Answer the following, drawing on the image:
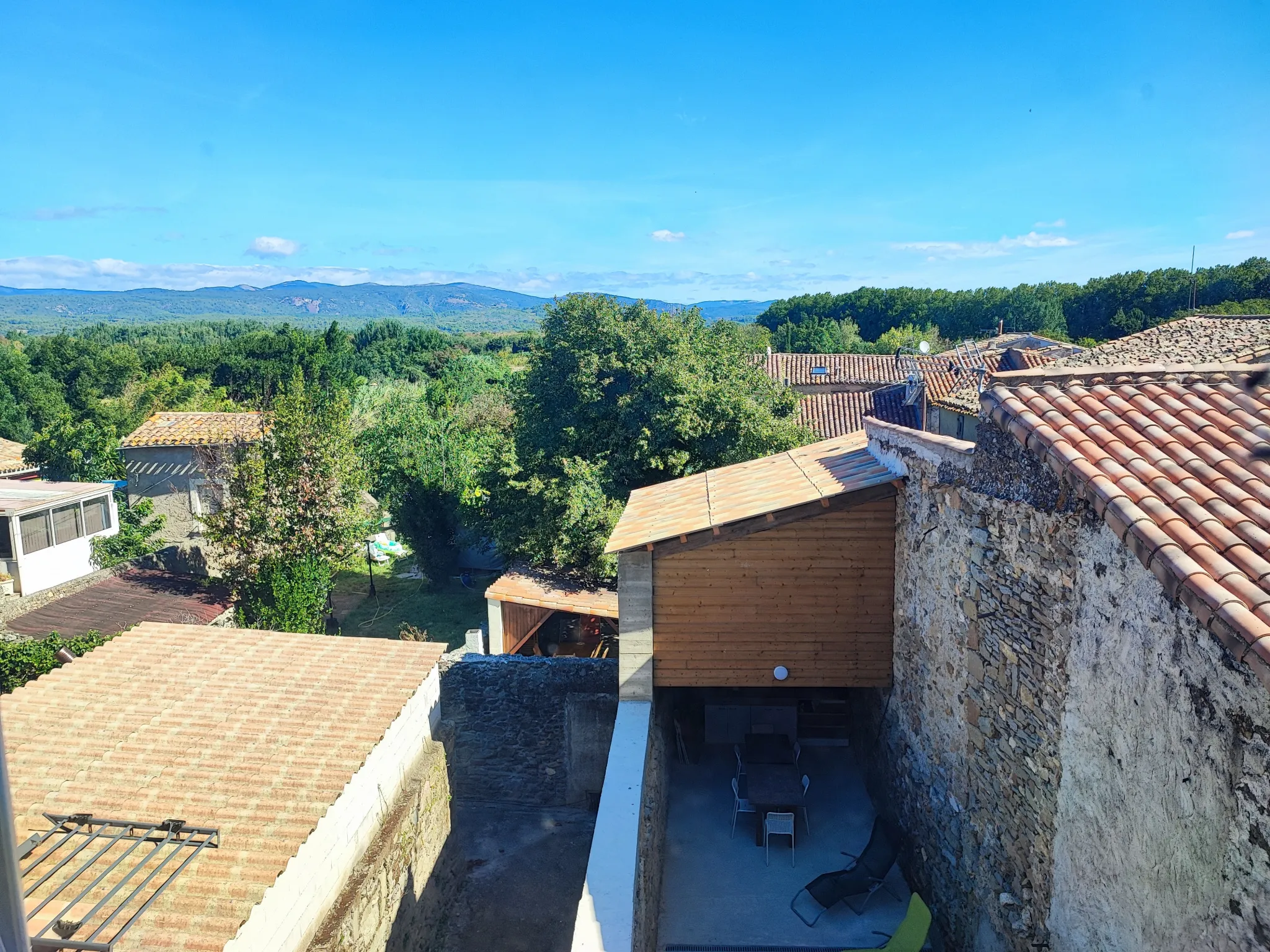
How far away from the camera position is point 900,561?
28.6 feet

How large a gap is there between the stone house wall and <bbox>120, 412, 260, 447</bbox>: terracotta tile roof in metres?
18.7

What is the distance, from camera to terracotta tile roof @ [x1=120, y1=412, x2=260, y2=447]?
22.4 meters

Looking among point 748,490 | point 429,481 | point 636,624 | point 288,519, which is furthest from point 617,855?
point 429,481

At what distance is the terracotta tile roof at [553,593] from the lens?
14352mm

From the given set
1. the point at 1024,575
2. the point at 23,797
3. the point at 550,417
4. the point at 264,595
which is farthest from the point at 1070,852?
the point at 264,595

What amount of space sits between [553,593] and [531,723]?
322 centimetres

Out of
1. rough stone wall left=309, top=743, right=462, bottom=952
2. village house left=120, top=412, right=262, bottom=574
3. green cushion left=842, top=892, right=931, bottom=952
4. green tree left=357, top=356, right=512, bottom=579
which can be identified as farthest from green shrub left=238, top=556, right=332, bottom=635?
green cushion left=842, top=892, right=931, bottom=952

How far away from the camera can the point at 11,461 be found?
28562mm

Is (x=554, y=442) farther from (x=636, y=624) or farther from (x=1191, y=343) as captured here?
(x=1191, y=343)

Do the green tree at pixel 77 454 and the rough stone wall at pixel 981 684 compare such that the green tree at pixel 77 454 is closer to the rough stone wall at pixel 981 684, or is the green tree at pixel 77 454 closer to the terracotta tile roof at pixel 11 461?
the terracotta tile roof at pixel 11 461

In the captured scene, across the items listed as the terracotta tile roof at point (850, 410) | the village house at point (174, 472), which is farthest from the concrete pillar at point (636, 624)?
the terracotta tile roof at point (850, 410)

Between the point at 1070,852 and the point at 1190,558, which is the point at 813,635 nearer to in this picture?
the point at 1070,852

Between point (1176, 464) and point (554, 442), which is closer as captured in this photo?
point (1176, 464)

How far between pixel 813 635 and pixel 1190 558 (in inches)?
215
